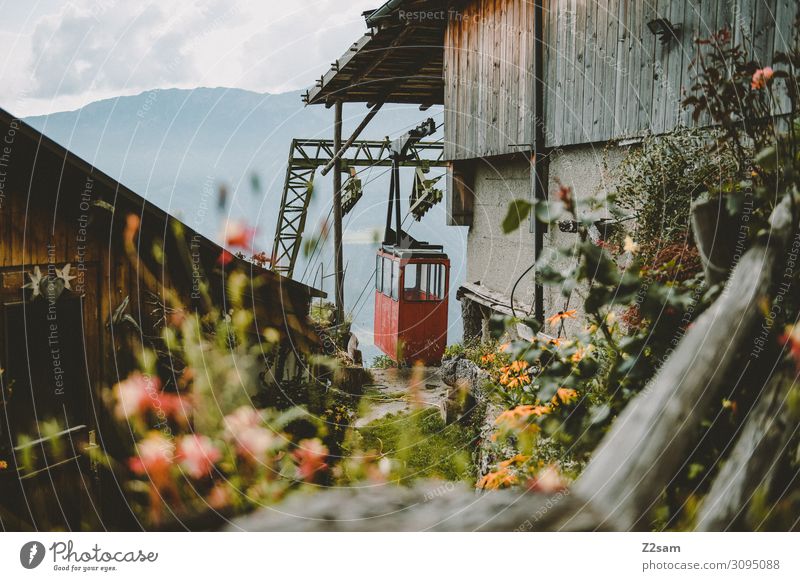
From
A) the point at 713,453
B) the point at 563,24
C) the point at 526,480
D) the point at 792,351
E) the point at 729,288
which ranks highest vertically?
the point at 563,24

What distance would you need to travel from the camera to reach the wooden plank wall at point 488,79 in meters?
5.57

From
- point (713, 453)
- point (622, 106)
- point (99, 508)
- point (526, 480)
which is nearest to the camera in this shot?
point (713, 453)

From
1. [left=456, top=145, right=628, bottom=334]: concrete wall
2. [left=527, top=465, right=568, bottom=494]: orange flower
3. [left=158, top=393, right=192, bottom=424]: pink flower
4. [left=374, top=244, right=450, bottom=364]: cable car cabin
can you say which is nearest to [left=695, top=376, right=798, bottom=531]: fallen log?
[left=527, top=465, right=568, bottom=494]: orange flower

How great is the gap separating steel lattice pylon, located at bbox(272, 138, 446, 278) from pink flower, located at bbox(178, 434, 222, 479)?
0.94 m

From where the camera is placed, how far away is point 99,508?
11.0 ft

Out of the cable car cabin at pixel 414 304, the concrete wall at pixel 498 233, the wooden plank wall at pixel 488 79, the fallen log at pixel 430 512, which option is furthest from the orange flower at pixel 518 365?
the cable car cabin at pixel 414 304

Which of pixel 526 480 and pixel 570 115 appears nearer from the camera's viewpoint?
pixel 526 480

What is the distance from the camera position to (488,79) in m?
6.10

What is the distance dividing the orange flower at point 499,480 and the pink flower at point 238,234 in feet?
5.15

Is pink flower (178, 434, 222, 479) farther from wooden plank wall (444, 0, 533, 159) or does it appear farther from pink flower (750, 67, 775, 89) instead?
A: wooden plank wall (444, 0, 533, 159)

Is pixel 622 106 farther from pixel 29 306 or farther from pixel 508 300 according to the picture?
pixel 29 306

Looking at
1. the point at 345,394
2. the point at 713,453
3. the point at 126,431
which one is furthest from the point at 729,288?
the point at 126,431

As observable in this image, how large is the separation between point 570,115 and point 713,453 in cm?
311

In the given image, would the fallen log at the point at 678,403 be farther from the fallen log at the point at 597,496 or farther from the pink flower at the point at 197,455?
the pink flower at the point at 197,455
